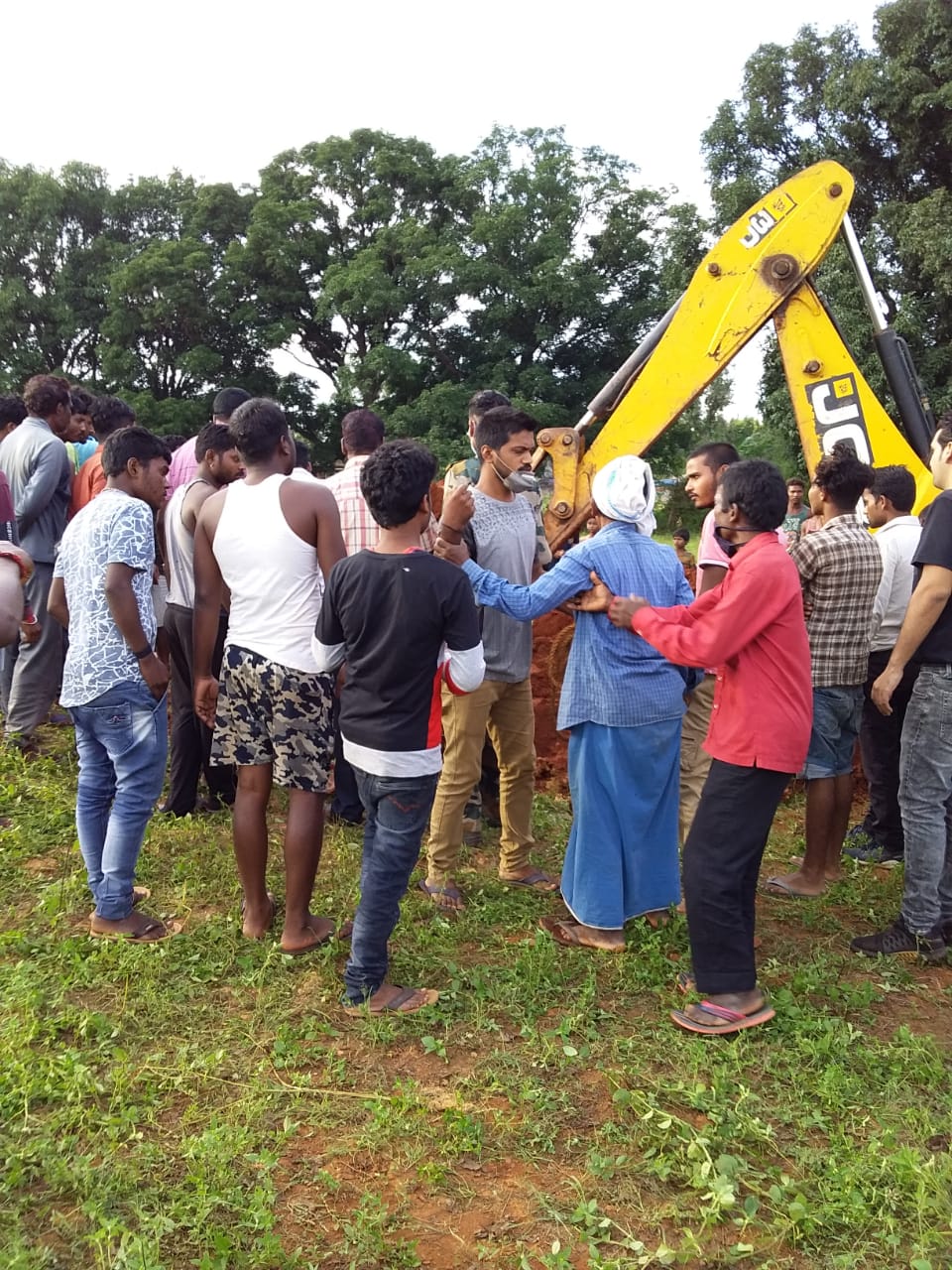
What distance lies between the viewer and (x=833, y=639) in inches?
189

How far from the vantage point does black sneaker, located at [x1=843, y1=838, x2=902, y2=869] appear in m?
5.16

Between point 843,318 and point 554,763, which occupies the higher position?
point 843,318

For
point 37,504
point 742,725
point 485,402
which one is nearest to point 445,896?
point 742,725

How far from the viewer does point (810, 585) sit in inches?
190

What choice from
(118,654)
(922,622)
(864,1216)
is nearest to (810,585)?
(922,622)

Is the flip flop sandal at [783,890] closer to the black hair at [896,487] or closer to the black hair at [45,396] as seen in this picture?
the black hair at [896,487]

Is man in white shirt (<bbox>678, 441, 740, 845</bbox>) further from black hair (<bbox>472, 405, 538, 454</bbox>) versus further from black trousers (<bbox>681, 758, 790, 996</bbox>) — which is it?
black trousers (<bbox>681, 758, 790, 996</bbox>)

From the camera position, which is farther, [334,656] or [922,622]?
[922,622]

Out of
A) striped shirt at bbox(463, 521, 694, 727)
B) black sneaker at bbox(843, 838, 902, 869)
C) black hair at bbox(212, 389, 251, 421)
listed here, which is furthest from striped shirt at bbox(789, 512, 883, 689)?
black hair at bbox(212, 389, 251, 421)

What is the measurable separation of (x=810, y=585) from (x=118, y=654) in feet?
10.8

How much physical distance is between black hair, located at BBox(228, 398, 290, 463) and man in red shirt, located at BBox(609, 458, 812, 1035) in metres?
1.61

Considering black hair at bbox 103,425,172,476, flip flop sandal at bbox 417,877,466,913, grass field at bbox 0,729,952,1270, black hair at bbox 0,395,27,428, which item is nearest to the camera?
grass field at bbox 0,729,952,1270

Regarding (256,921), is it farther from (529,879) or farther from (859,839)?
(859,839)

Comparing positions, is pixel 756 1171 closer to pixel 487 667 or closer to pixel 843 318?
pixel 487 667
